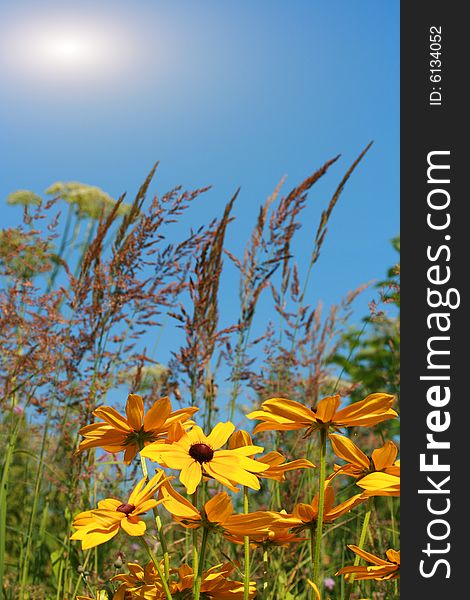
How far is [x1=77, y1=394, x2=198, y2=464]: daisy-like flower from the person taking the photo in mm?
970

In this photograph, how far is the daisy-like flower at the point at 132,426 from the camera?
0.97 meters

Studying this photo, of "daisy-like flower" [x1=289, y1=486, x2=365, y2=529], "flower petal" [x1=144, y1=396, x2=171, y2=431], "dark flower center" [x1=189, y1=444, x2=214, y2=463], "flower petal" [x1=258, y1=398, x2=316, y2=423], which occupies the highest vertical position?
"flower petal" [x1=258, y1=398, x2=316, y2=423]

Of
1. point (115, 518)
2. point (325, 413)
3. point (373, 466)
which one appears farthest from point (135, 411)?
point (373, 466)

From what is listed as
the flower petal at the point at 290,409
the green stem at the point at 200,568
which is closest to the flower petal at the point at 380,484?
the flower petal at the point at 290,409

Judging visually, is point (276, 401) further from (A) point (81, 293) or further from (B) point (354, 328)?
(B) point (354, 328)

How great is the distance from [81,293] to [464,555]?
4.64 feet

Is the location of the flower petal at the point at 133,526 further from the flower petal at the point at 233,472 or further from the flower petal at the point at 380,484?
the flower petal at the point at 380,484

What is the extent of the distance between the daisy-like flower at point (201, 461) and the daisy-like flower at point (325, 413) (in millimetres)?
55

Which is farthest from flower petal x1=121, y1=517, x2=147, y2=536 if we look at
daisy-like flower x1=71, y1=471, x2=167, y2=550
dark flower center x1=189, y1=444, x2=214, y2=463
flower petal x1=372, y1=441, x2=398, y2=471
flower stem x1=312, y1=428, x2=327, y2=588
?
flower petal x1=372, y1=441, x2=398, y2=471

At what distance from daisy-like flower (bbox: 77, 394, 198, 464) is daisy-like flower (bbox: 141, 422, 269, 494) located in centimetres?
4

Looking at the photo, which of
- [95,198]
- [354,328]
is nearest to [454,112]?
[95,198]

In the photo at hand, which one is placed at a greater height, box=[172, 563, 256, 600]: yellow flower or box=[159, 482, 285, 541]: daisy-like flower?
box=[159, 482, 285, 541]: daisy-like flower

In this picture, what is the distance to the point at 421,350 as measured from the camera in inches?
49.8

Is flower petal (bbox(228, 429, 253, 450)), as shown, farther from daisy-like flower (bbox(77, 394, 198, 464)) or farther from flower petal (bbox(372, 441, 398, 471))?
flower petal (bbox(372, 441, 398, 471))
